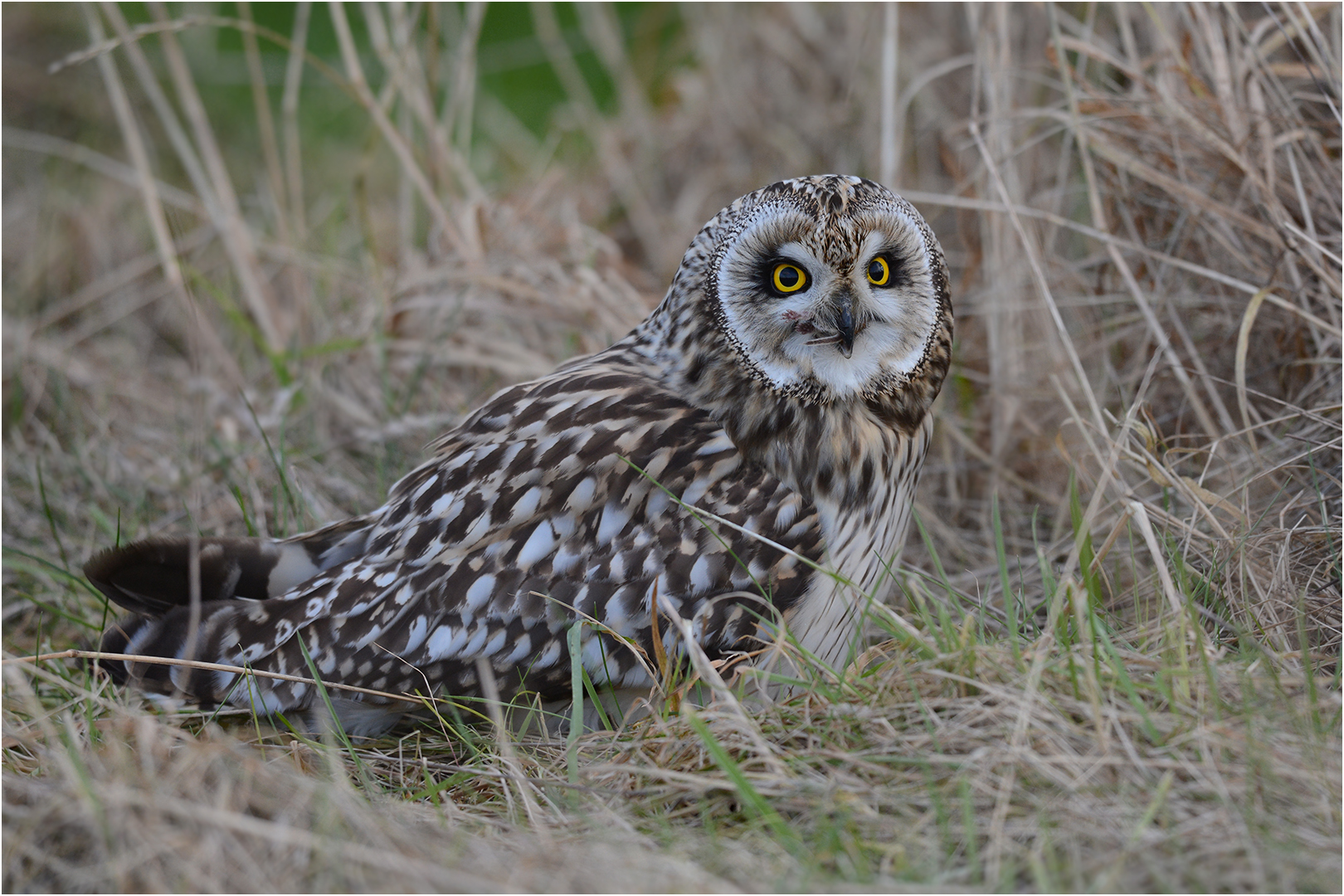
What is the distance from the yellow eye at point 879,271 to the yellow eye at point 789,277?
0.14 m

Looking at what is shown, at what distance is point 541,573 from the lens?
2.26 m

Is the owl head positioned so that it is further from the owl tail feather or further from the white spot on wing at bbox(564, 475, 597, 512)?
the owl tail feather

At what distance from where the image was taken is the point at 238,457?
3.53 m

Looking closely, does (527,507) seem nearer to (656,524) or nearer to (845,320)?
(656,524)

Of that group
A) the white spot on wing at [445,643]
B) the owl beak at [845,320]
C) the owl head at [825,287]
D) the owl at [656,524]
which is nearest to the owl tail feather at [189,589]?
the owl at [656,524]

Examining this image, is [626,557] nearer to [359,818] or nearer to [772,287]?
[772,287]

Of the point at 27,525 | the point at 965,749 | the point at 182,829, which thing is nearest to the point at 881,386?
the point at 965,749

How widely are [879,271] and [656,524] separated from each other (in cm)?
69

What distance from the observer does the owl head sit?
2189 millimetres

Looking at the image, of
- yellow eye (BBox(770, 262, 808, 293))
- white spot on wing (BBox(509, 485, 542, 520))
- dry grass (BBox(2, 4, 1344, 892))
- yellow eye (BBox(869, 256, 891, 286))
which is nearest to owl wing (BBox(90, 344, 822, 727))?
white spot on wing (BBox(509, 485, 542, 520))

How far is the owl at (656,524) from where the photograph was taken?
2.21 meters

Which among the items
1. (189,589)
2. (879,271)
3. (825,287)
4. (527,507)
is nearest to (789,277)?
(825,287)

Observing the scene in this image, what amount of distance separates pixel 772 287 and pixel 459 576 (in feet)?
2.89

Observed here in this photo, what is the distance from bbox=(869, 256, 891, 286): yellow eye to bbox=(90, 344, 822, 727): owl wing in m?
0.45
